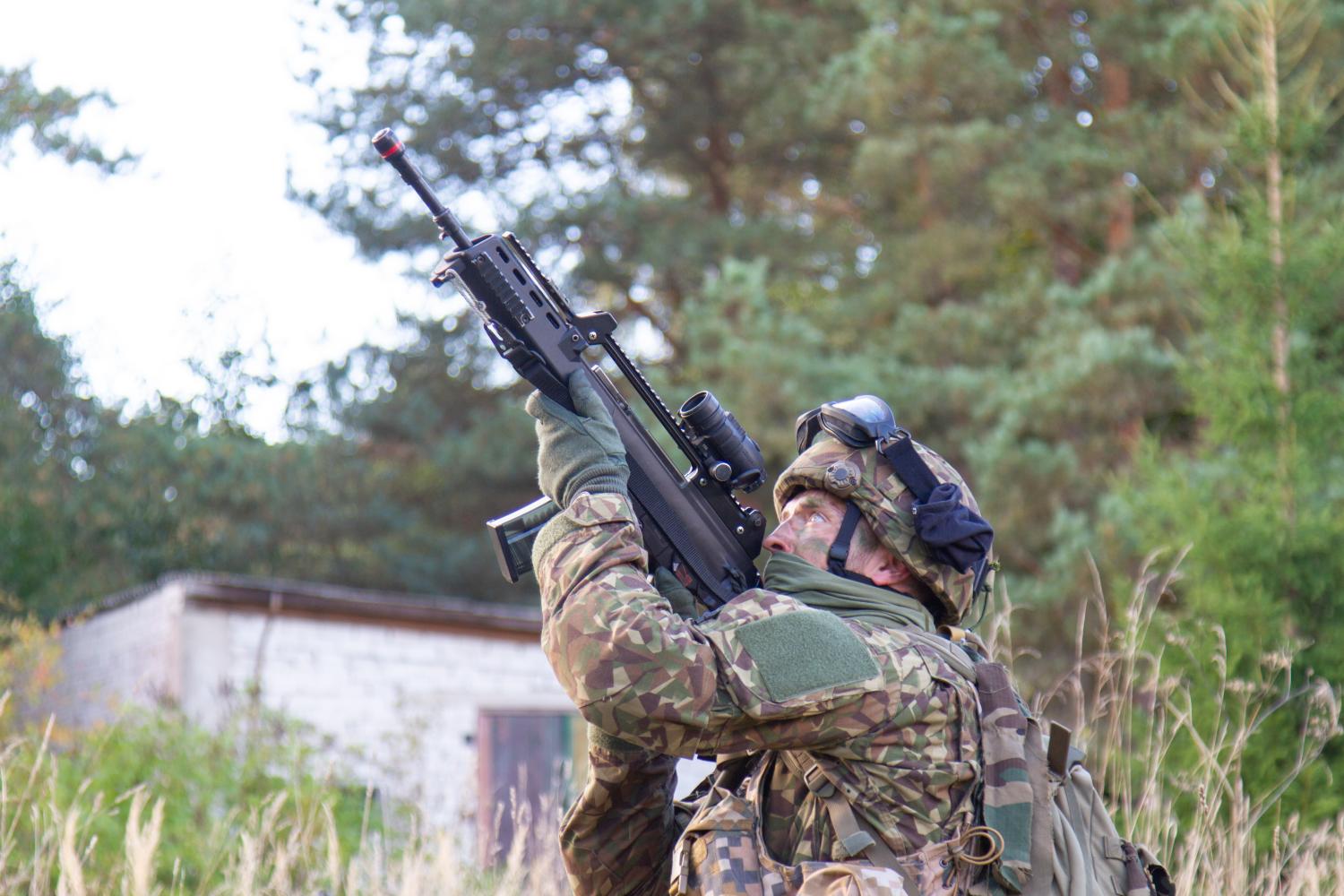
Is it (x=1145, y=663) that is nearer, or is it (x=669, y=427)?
(x=669, y=427)

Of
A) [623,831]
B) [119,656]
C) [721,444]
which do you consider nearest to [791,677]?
[623,831]

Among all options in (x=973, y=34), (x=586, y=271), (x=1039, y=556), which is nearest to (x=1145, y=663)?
(x=1039, y=556)

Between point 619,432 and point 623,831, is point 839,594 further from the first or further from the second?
point 623,831

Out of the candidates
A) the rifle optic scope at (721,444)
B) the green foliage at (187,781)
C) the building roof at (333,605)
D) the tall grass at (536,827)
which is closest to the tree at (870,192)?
the building roof at (333,605)

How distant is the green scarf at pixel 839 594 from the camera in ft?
9.35

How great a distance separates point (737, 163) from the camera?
20.4 metres

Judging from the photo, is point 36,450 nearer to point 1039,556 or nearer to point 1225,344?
point 1039,556

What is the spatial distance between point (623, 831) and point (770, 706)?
75 centimetres


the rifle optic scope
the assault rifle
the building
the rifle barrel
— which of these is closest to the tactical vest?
the assault rifle

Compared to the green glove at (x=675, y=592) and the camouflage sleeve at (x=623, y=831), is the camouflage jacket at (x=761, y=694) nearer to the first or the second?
the camouflage sleeve at (x=623, y=831)

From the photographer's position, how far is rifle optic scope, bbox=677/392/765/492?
3285 mm

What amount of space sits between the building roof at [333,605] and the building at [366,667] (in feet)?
0.04

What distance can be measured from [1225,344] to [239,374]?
62.4 feet

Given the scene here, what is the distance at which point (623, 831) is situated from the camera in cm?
312
